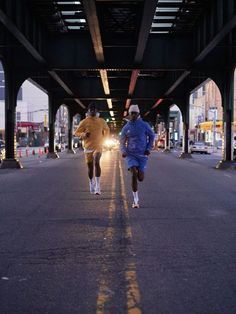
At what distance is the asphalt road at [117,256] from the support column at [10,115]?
15.3 m

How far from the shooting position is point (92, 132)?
1336 centimetres

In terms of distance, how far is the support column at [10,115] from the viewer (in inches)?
1089

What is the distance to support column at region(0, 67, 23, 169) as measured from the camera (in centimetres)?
2767

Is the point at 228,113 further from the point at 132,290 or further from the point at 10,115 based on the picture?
the point at 132,290

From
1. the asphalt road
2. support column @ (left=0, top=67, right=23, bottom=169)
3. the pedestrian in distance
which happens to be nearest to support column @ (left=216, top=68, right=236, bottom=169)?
support column @ (left=0, top=67, right=23, bottom=169)

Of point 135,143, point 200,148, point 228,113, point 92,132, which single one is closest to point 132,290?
point 135,143

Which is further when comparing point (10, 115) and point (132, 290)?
point (10, 115)

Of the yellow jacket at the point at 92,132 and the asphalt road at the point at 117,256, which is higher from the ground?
the yellow jacket at the point at 92,132

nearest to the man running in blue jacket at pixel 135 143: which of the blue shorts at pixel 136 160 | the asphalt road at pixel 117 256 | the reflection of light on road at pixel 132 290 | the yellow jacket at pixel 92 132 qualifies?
the blue shorts at pixel 136 160

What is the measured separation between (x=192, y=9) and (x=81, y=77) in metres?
21.3

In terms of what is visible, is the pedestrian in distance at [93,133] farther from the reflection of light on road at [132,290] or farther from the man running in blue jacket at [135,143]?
the reflection of light on road at [132,290]

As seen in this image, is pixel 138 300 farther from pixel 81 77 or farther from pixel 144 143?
pixel 81 77

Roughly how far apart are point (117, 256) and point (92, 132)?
22.1ft

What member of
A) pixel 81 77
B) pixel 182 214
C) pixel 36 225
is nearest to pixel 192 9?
pixel 182 214
